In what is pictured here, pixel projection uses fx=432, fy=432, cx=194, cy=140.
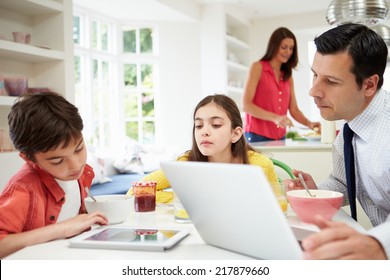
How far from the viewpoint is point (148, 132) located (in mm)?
6664

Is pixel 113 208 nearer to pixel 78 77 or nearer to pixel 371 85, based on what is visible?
pixel 371 85

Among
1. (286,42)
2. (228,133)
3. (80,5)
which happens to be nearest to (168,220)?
(228,133)

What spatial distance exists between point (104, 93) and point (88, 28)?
0.93 meters

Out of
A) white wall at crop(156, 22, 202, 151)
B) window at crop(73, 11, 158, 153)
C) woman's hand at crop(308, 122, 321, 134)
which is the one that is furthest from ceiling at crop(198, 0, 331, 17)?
woman's hand at crop(308, 122, 321, 134)

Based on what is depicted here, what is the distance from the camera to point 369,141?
1.29 m

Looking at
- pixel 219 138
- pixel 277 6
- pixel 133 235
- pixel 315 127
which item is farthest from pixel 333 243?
pixel 277 6

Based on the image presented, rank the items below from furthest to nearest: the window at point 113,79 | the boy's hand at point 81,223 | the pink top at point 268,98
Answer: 1. the window at point 113,79
2. the pink top at point 268,98
3. the boy's hand at point 81,223

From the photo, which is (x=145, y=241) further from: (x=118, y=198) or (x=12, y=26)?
(x=12, y=26)

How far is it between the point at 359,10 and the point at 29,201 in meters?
2.47

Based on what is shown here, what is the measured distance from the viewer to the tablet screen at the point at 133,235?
91 centimetres

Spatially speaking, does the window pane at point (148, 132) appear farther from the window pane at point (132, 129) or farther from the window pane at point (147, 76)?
the window pane at point (147, 76)

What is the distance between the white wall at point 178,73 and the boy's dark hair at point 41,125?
17.6 feet

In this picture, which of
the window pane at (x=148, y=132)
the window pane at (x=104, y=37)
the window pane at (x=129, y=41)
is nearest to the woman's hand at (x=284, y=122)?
the window pane at (x=104, y=37)

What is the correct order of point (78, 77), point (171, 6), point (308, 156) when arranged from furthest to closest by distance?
point (171, 6) → point (78, 77) → point (308, 156)
